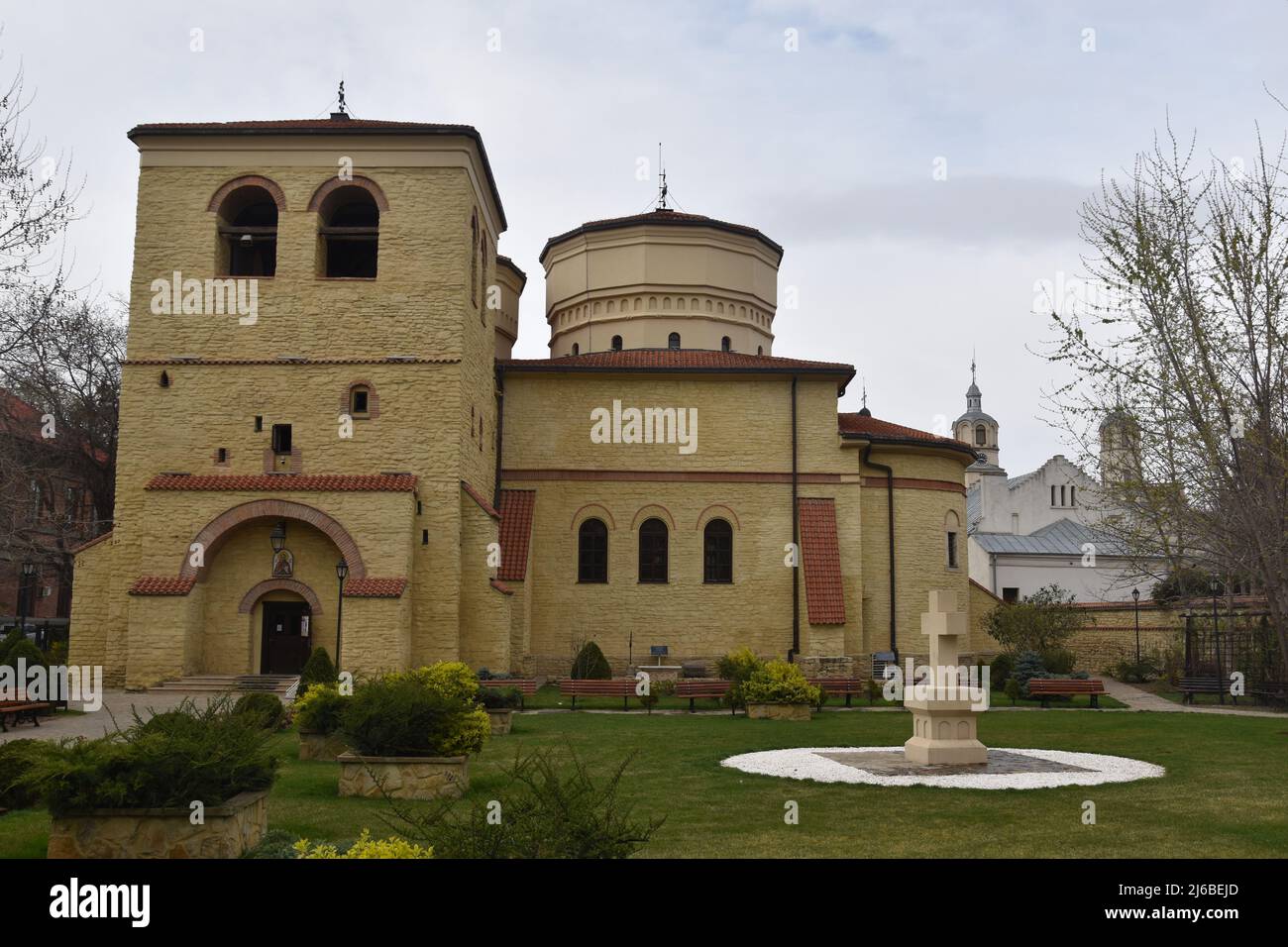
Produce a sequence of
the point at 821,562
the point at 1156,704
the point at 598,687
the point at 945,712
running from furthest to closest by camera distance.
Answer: the point at 821,562 < the point at 1156,704 < the point at 598,687 < the point at 945,712

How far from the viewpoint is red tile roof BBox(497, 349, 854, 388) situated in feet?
99.3

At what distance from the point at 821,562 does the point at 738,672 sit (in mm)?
6808

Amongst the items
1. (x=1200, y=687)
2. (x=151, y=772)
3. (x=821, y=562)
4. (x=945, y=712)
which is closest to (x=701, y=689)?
(x=821, y=562)

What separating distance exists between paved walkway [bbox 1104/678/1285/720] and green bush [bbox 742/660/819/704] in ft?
26.7

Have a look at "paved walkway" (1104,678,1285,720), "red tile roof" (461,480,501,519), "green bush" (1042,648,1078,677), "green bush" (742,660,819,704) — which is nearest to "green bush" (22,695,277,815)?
"green bush" (742,660,819,704)

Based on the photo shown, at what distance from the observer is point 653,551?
3006 cm

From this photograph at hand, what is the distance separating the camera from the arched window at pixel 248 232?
26281 millimetres

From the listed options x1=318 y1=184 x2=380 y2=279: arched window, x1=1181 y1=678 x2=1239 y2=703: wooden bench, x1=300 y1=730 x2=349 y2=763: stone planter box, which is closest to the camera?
x1=300 y1=730 x2=349 y2=763: stone planter box

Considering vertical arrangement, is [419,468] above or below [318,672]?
above

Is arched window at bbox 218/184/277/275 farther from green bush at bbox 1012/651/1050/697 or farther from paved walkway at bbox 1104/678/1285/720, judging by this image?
paved walkway at bbox 1104/678/1285/720

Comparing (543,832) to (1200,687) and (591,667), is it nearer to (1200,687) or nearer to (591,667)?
(591,667)

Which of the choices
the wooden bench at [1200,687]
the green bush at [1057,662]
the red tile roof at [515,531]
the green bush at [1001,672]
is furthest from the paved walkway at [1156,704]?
the red tile roof at [515,531]
